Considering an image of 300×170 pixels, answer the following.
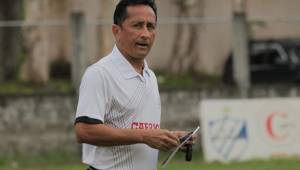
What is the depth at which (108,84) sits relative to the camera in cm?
617

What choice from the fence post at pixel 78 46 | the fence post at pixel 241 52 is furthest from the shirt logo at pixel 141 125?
the fence post at pixel 241 52

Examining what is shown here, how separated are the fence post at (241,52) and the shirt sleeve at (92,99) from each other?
13.7 m

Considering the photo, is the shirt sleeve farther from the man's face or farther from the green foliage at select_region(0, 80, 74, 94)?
the green foliage at select_region(0, 80, 74, 94)

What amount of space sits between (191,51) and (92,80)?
20.4 meters

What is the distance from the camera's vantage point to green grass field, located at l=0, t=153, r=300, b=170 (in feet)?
53.2

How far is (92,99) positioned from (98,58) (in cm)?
1627

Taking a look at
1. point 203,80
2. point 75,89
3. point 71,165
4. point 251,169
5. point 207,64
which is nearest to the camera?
point 251,169

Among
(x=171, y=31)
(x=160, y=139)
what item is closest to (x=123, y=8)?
(x=160, y=139)

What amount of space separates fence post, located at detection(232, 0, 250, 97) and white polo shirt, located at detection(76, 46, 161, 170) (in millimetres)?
13434

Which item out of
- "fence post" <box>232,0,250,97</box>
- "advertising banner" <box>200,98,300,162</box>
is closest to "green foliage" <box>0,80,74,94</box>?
"advertising banner" <box>200,98,300,162</box>

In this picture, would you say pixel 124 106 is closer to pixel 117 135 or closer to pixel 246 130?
pixel 117 135

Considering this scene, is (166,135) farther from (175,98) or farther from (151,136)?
(175,98)

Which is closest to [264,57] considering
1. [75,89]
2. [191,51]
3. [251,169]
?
[191,51]

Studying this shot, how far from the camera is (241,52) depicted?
19.9 m
